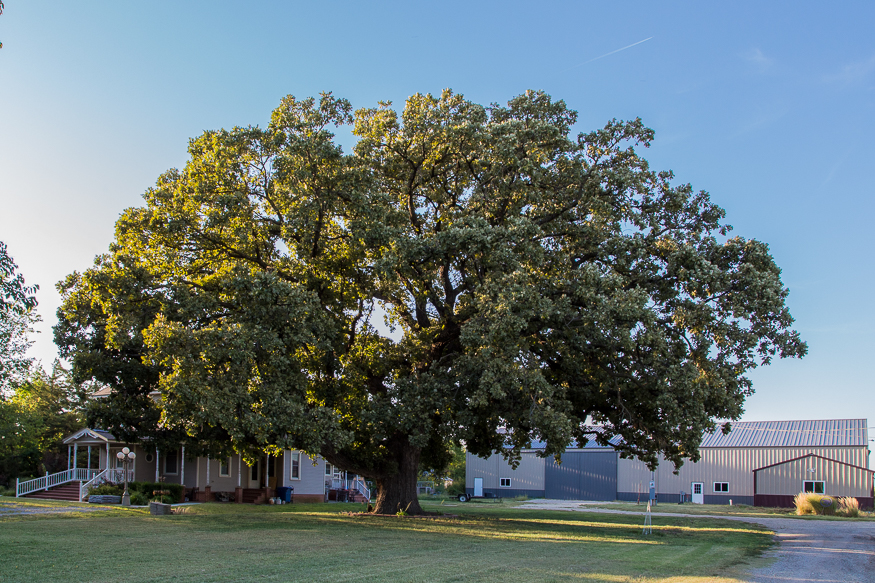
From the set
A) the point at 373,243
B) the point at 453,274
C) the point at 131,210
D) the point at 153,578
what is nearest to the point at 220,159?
the point at 131,210

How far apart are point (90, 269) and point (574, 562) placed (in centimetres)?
1472

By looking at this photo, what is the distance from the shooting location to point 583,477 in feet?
166

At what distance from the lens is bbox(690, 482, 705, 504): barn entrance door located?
45.8 meters

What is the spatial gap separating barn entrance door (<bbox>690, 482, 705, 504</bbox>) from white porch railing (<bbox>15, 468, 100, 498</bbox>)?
116 ft

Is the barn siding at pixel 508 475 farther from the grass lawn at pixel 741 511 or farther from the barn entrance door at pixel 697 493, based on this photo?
the grass lawn at pixel 741 511

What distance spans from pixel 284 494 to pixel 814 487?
97.4ft

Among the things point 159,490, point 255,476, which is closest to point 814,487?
point 255,476

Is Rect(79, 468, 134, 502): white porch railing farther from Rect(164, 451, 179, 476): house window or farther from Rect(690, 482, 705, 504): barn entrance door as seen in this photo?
Rect(690, 482, 705, 504): barn entrance door

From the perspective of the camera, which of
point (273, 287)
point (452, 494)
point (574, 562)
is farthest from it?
point (452, 494)

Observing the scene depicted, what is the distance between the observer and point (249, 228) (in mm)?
19750

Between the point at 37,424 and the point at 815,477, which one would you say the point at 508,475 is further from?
the point at 37,424

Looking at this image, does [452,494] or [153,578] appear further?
[452,494]

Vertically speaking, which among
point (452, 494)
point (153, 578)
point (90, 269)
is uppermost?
point (90, 269)

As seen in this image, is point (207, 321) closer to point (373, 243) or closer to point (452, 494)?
point (373, 243)
